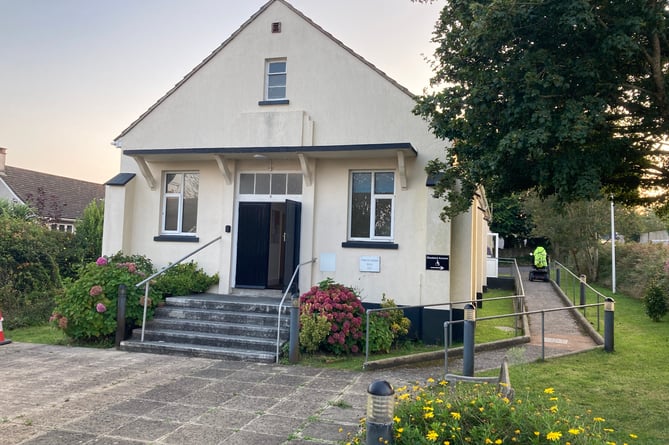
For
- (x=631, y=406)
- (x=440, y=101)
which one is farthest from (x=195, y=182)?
(x=631, y=406)

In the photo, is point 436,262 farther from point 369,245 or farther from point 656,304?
point 656,304

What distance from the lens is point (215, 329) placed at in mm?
9586

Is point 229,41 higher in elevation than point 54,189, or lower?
higher

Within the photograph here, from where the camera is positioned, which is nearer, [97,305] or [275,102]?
[97,305]

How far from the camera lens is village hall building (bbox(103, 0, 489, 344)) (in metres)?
10.5

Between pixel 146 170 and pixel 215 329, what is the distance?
193 inches

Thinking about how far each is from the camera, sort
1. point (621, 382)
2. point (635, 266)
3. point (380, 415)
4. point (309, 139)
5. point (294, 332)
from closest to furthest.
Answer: point (380, 415)
point (621, 382)
point (294, 332)
point (309, 139)
point (635, 266)

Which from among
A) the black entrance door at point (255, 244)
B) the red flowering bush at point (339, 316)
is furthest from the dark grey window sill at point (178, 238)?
the red flowering bush at point (339, 316)

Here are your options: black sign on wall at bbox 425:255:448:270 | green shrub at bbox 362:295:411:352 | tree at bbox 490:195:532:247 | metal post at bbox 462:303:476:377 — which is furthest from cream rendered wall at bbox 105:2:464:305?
tree at bbox 490:195:532:247

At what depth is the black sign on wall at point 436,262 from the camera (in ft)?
32.7

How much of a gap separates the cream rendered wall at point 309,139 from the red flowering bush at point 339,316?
1.51 meters

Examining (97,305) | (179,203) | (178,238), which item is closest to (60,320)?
(97,305)

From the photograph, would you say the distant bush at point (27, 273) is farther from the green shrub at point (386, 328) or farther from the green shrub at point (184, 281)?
the green shrub at point (386, 328)

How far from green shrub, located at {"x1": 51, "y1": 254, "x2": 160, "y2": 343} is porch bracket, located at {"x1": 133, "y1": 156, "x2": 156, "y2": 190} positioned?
2.87 metres
